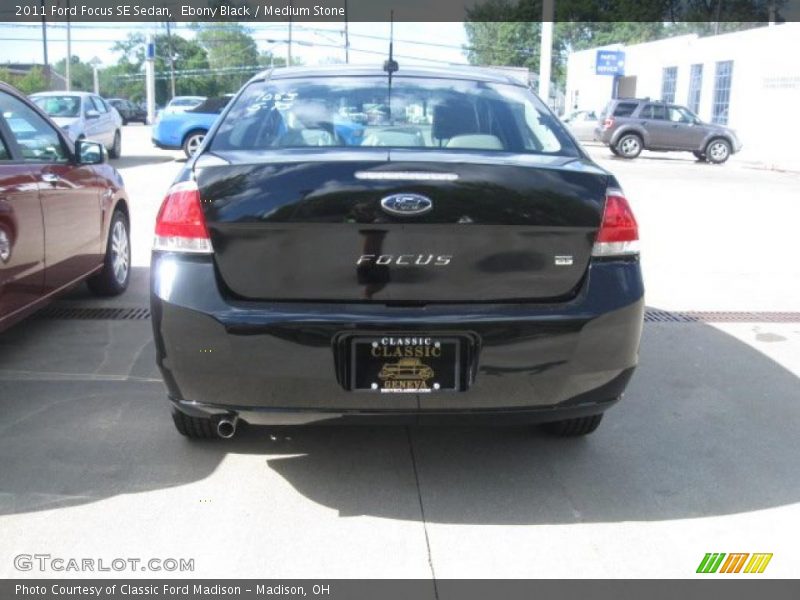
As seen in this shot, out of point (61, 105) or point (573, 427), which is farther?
point (61, 105)

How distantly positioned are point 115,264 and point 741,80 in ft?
93.6

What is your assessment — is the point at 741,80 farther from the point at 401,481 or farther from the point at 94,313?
the point at 401,481

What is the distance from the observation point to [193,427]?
3.75 meters

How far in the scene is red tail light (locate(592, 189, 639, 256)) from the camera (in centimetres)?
322

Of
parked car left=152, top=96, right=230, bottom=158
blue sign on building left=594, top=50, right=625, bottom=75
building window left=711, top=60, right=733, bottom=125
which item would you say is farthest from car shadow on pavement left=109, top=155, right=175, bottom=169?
blue sign on building left=594, top=50, right=625, bottom=75

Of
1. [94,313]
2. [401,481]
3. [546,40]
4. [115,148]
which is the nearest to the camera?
[401,481]

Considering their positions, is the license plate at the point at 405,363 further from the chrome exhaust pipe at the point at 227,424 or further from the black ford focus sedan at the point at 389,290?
the chrome exhaust pipe at the point at 227,424

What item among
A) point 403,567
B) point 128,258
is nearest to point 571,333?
point 403,567

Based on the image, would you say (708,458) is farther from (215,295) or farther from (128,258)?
(128,258)

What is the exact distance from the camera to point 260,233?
3.07 metres

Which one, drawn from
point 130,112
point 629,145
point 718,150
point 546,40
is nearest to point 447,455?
point 629,145

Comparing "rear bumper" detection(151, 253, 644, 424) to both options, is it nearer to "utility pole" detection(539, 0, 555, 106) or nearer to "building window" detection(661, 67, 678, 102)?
"utility pole" detection(539, 0, 555, 106)
